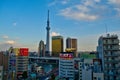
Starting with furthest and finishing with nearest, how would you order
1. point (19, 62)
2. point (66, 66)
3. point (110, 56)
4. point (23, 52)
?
point (23, 52)
point (19, 62)
point (66, 66)
point (110, 56)

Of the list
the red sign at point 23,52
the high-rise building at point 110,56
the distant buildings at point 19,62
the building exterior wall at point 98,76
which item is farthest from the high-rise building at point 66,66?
the high-rise building at point 110,56

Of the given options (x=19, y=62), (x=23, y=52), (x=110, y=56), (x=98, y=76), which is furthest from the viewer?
(x=23, y=52)

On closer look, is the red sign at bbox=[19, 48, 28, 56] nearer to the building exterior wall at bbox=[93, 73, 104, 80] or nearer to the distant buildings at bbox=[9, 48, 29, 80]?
the distant buildings at bbox=[9, 48, 29, 80]

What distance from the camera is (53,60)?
132 metres

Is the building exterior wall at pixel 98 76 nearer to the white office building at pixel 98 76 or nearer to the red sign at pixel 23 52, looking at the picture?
the white office building at pixel 98 76

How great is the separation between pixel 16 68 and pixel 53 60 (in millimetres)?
64743

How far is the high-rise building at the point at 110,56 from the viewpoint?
24.4m

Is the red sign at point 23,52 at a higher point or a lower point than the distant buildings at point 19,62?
higher

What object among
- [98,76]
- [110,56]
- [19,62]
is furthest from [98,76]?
[19,62]

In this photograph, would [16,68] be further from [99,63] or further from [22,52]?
[99,63]

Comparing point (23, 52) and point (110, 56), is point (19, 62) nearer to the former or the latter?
point (23, 52)

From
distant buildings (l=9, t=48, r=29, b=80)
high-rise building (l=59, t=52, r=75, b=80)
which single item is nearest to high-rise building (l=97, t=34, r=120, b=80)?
high-rise building (l=59, t=52, r=75, b=80)

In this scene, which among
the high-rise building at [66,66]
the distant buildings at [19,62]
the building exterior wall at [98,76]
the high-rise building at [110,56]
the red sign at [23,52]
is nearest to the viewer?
the building exterior wall at [98,76]

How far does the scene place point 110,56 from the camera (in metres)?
25.0
